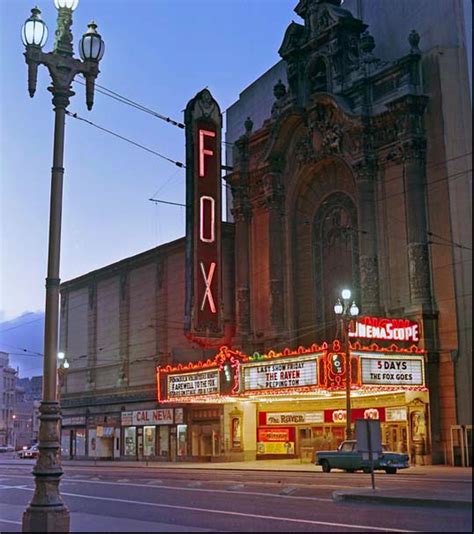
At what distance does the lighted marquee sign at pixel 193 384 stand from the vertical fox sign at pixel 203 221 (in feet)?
14.3

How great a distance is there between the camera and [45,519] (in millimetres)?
13539

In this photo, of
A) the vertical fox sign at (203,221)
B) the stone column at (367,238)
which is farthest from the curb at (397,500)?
the vertical fox sign at (203,221)

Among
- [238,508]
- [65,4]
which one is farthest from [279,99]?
[65,4]

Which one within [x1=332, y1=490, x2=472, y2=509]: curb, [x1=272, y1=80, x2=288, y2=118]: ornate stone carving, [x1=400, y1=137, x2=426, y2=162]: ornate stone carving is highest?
[x1=272, y1=80, x2=288, y2=118]: ornate stone carving

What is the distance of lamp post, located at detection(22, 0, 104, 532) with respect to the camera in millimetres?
13758

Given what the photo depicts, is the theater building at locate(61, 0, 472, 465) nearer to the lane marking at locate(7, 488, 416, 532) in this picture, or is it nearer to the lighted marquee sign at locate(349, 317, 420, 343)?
the lighted marquee sign at locate(349, 317, 420, 343)

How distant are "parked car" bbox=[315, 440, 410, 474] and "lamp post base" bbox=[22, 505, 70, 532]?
1743 cm

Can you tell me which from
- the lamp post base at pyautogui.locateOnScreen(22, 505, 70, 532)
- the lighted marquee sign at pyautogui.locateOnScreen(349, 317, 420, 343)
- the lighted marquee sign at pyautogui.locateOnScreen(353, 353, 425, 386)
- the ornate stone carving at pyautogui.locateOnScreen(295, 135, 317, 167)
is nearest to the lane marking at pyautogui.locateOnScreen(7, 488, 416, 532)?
the lamp post base at pyautogui.locateOnScreen(22, 505, 70, 532)

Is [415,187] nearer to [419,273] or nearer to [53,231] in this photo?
[419,273]

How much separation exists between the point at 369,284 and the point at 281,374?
242 inches

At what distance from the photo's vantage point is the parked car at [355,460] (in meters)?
30.7

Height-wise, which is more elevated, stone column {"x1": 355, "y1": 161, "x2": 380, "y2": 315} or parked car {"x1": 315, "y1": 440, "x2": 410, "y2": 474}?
stone column {"x1": 355, "y1": 161, "x2": 380, "y2": 315}

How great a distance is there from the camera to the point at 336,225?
45.9 meters

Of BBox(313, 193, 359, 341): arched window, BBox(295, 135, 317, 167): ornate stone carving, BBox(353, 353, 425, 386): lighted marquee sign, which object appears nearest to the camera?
BBox(353, 353, 425, 386): lighted marquee sign
